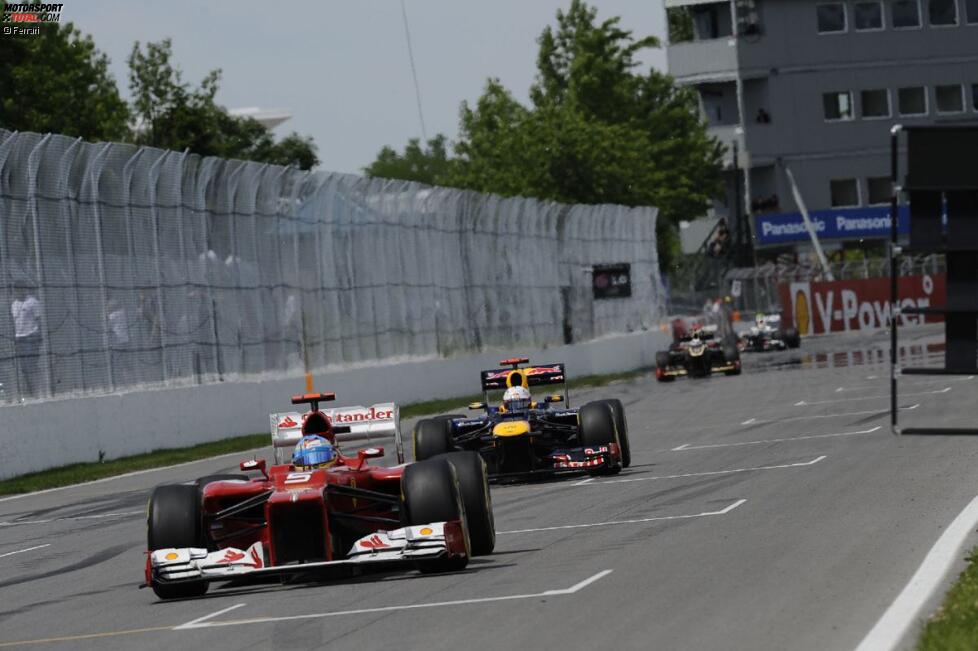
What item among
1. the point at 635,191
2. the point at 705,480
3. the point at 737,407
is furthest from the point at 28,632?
the point at 635,191

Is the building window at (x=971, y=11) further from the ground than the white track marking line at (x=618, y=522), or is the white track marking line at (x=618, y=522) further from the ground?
the building window at (x=971, y=11)

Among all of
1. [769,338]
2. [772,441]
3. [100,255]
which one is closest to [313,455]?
[772,441]

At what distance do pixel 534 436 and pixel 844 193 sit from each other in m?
64.4

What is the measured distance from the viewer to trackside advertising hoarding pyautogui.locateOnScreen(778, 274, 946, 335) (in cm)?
7188

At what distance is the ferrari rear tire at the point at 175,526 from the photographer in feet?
40.1

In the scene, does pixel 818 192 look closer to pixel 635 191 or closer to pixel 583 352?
pixel 635 191

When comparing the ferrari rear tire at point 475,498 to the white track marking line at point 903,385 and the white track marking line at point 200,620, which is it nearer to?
the white track marking line at point 200,620

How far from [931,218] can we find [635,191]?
71.7 metres

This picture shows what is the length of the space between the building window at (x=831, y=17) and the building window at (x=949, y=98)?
519 cm

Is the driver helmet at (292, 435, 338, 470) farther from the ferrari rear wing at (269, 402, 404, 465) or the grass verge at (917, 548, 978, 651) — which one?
the grass verge at (917, 548, 978, 651)

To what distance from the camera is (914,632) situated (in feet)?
28.1

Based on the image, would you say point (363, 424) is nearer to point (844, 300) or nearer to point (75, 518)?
point (75, 518)

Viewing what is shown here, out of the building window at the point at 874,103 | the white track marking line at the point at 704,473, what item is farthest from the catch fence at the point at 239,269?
the building window at the point at 874,103

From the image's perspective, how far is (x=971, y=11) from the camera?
82688 millimetres
